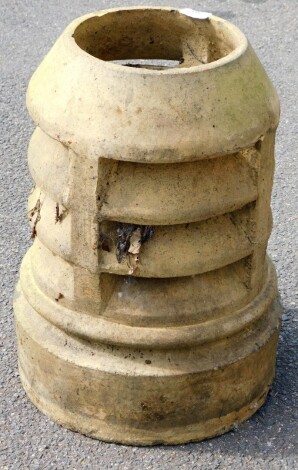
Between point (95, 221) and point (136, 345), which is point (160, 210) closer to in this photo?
point (95, 221)

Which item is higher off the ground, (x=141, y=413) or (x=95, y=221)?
(x=95, y=221)

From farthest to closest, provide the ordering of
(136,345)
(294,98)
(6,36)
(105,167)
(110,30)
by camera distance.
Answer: (6,36), (294,98), (110,30), (136,345), (105,167)

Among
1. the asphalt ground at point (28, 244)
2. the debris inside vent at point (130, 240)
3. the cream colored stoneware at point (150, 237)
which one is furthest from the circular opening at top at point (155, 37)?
the asphalt ground at point (28, 244)

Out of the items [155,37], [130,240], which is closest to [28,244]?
[155,37]

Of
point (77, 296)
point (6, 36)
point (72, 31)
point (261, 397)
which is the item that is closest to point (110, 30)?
point (72, 31)

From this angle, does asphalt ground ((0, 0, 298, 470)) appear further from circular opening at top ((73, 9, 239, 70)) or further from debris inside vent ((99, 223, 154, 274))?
circular opening at top ((73, 9, 239, 70))

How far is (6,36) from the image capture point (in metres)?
6.41

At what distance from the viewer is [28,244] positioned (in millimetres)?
4332

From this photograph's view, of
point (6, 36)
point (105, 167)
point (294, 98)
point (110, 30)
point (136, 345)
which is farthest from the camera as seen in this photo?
point (6, 36)

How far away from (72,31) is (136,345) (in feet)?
3.36

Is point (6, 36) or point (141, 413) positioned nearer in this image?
point (141, 413)

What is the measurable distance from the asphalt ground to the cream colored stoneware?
2.5 inches

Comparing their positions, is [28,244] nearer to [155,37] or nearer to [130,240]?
[155,37]

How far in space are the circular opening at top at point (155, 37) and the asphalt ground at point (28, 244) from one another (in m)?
1.12
